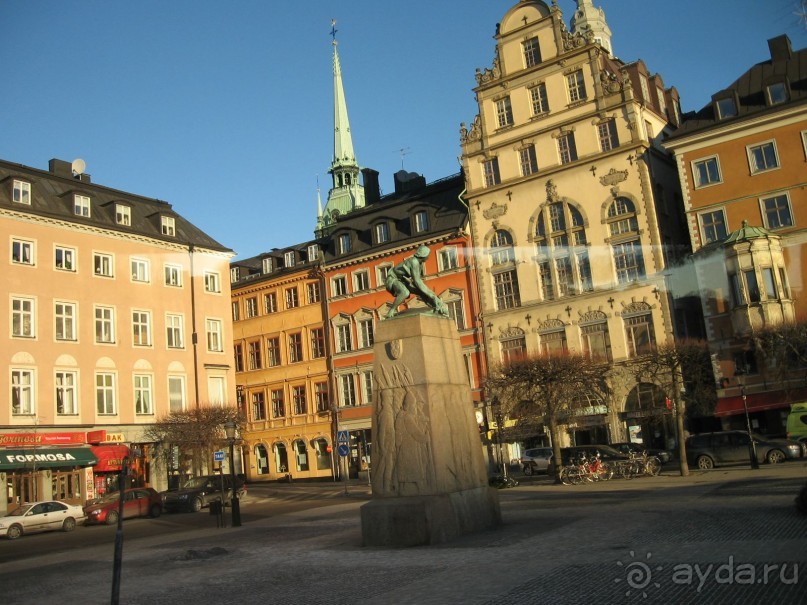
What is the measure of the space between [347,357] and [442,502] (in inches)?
1576

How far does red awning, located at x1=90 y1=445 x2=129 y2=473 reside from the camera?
4028cm

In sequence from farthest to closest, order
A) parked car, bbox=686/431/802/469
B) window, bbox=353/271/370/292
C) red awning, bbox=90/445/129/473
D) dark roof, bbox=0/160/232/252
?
window, bbox=353/271/370/292
dark roof, bbox=0/160/232/252
red awning, bbox=90/445/129/473
parked car, bbox=686/431/802/469

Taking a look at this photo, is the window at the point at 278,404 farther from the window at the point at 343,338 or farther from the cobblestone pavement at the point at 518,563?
the cobblestone pavement at the point at 518,563

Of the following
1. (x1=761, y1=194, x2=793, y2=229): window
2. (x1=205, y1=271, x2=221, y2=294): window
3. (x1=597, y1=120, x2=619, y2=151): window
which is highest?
(x1=597, y1=120, x2=619, y2=151): window

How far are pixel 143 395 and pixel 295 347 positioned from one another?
54.0 ft

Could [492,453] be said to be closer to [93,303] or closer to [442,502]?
[93,303]

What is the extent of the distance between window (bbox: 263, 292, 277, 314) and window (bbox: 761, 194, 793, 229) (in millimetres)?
34317

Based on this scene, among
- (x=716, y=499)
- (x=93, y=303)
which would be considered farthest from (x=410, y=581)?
(x=93, y=303)

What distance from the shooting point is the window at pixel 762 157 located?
42.1 meters

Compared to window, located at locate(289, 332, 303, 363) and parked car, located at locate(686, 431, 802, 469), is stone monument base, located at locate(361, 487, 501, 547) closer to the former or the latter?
parked car, located at locate(686, 431, 802, 469)

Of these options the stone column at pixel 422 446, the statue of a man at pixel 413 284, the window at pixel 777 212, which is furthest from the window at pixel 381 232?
the stone column at pixel 422 446

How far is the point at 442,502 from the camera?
52.3 ft

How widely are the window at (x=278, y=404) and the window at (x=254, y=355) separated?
8.83 ft

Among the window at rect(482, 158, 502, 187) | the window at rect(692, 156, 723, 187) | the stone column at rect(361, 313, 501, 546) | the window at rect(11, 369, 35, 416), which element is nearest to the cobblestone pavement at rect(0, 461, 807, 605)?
the stone column at rect(361, 313, 501, 546)
